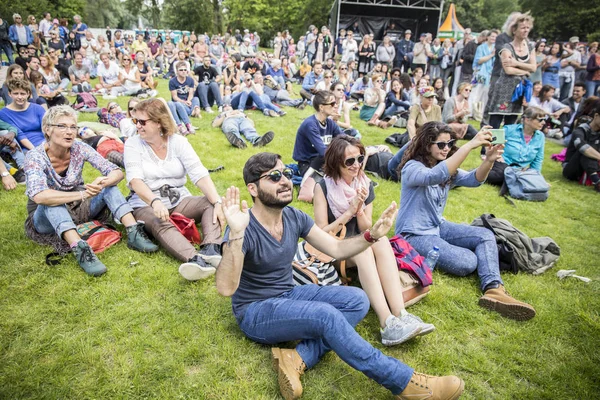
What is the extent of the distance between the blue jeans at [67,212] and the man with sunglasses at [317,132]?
268 cm

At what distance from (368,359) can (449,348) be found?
3.67 feet

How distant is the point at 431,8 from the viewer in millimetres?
22781

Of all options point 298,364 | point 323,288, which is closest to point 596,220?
point 323,288

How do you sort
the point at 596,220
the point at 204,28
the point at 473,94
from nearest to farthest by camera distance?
the point at 596,220 → the point at 473,94 → the point at 204,28

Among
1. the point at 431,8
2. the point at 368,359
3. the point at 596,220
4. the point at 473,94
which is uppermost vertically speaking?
the point at 431,8

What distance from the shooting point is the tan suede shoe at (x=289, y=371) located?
7.79ft

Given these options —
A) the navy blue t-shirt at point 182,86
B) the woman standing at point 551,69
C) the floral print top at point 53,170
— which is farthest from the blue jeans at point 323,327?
the woman standing at point 551,69

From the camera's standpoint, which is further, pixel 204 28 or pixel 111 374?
pixel 204 28

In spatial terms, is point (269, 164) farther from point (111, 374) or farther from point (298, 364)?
point (111, 374)

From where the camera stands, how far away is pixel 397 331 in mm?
2881

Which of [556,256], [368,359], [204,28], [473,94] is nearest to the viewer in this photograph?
[368,359]

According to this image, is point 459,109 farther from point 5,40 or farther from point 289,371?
point 5,40

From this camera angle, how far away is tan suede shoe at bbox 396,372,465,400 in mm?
2260

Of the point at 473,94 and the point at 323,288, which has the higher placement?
the point at 473,94
